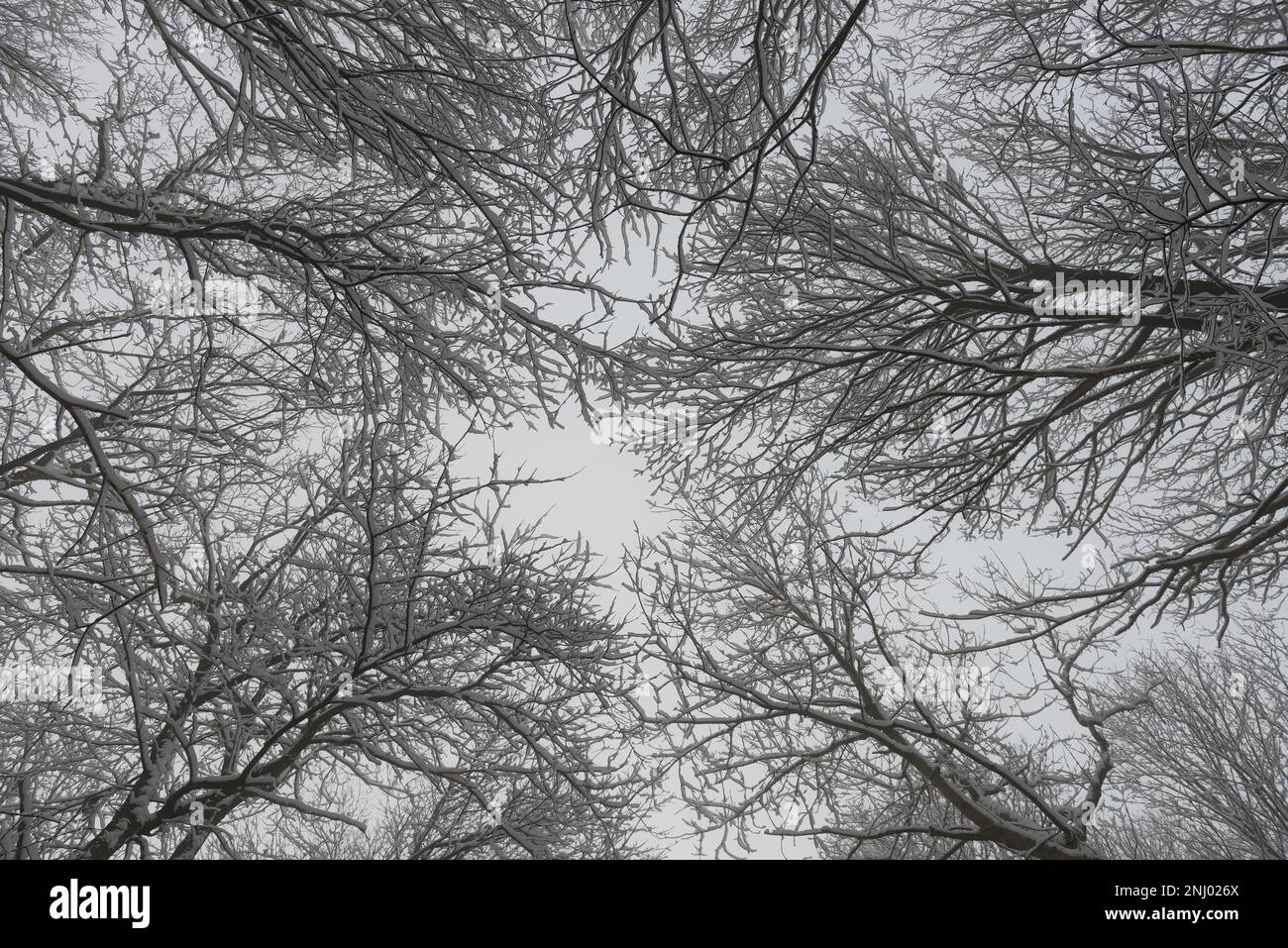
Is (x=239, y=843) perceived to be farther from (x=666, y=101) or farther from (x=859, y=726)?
(x=666, y=101)

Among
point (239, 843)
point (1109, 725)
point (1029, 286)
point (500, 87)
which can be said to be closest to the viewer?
point (500, 87)

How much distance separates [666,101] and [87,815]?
5.80m

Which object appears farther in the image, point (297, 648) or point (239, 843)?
point (239, 843)

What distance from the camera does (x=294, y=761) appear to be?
18.3 feet

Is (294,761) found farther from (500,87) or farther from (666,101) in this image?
(666,101)

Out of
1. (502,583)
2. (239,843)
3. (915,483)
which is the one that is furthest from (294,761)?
(915,483)

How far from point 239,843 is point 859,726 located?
20.2 feet

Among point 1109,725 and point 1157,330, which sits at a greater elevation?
point 1157,330

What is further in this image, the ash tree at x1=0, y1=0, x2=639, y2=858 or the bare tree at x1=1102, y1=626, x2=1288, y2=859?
the bare tree at x1=1102, y1=626, x2=1288, y2=859

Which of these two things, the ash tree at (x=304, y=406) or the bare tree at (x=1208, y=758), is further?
the bare tree at (x=1208, y=758)

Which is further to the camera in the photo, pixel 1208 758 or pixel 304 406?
pixel 1208 758
